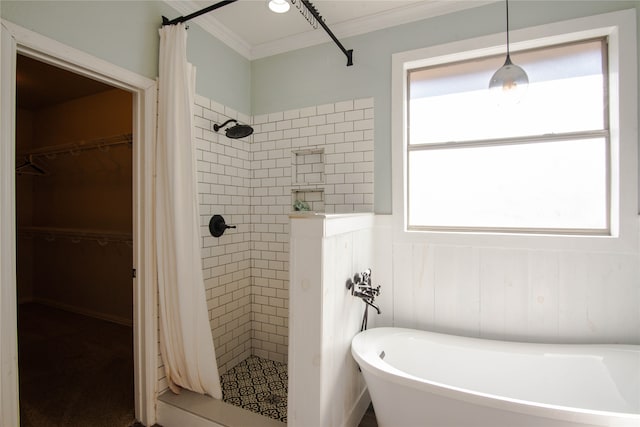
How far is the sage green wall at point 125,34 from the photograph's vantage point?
138 cm

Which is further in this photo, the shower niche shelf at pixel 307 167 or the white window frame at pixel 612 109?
the shower niche shelf at pixel 307 167

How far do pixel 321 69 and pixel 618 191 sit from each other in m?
2.13

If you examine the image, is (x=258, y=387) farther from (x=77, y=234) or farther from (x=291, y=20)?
(x=77, y=234)

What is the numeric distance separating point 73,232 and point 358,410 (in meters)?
4.00

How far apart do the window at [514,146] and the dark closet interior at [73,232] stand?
9.10ft

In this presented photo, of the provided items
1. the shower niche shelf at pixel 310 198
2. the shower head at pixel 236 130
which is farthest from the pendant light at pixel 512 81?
the shower head at pixel 236 130

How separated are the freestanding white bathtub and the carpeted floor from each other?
1649mm

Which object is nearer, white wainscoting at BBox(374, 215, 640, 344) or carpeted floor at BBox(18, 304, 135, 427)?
white wainscoting at BBox(374, 215, 640, 344)

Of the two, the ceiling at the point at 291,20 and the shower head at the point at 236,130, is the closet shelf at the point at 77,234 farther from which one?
the shower head at the point at 236,130

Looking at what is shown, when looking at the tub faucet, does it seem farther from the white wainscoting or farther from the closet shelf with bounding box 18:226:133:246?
the closet shelf with bounding box 18:226:133:246

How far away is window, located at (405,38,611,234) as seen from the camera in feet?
6.04

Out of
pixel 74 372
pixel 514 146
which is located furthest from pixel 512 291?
pixel 74 372

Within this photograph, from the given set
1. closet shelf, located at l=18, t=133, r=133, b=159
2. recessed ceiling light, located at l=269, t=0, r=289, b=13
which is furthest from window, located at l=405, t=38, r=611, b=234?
closet shelf, located at l=18, t=133, r=133, b=159

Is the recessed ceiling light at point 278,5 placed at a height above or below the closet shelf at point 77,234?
above
